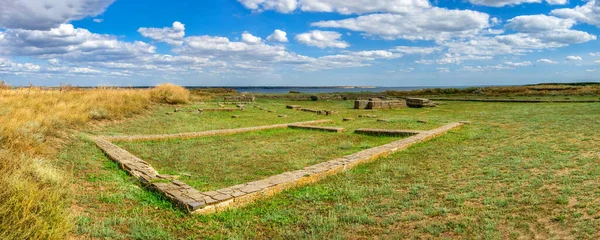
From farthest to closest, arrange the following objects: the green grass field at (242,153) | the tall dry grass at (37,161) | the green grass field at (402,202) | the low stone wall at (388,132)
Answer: the low stone wall at (388,132) < the green grass field at (242,153) < the green grass field at (402,202) < the tall dry grass at (37,161)

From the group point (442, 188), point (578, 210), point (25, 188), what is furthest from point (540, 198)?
point (25, 188)

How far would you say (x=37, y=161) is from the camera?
17.7 feet

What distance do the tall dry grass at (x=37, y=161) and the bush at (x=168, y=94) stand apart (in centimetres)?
631

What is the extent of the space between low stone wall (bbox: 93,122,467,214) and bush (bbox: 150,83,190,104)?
15361 millimetres

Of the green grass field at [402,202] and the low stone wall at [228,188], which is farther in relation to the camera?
the low stone wall at [228,188]

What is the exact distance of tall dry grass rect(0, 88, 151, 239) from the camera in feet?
10.5

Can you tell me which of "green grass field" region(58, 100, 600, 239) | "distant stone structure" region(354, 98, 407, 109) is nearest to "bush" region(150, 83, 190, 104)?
"distant stone structure" region(354, 98, 407, 109)

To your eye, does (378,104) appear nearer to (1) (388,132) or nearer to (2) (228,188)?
(1) (388,132)

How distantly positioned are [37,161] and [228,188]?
2.87 metres

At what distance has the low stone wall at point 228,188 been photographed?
4.60 m

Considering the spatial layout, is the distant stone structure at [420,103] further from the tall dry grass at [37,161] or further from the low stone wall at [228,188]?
the low stone wall at [228,188]

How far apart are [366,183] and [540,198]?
7.38ft

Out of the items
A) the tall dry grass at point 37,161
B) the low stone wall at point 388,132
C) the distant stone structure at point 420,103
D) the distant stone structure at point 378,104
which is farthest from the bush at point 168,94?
the low stone wall at point 388,132

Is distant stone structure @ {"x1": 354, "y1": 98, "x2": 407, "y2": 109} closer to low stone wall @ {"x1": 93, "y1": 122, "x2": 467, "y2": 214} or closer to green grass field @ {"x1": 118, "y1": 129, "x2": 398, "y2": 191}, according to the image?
green grass field @ {"x1": 118, "y1": 129, "x2": 398, "y2": 191}
